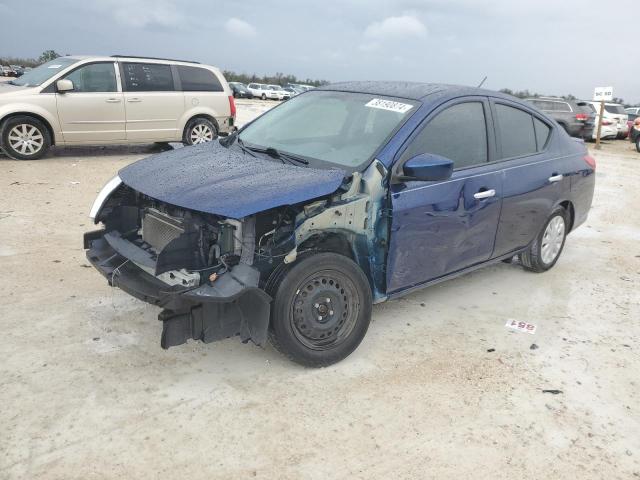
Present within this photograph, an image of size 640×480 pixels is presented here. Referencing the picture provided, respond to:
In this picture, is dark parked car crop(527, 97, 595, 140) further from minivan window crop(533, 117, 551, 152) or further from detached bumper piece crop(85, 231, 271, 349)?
detached bumper piece crop(85, 231, 271, 349)

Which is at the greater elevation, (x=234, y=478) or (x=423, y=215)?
(x=423, y=215)

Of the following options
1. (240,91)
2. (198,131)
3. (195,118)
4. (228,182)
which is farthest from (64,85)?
(240,91)

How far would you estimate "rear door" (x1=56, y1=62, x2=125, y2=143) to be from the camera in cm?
953

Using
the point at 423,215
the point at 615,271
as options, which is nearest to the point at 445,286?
the point at 423,215

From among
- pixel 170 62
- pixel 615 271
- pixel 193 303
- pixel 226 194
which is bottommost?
pixel 615 271

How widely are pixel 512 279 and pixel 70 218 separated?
190 inches

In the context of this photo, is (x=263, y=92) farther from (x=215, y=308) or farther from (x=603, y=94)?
(x=215, y=308)

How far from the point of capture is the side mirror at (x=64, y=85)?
932 cm

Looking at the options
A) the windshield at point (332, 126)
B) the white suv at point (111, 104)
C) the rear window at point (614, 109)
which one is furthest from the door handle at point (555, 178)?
the rear window at point (614, 109)

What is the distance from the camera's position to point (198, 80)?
10.9m

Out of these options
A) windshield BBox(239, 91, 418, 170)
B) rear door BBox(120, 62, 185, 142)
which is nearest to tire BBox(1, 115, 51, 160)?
rear door BBox(120, 62, 185, 142)

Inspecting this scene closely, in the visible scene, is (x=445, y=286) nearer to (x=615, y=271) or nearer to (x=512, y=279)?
(x=512, y=279)

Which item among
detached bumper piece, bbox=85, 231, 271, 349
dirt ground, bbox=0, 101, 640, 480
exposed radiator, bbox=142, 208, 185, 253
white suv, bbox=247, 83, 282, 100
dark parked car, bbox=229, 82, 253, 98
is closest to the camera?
dirt ground, bbox=0, 101, 640, 480

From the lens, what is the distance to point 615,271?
5719 mm
